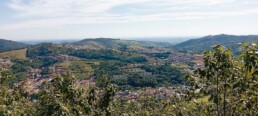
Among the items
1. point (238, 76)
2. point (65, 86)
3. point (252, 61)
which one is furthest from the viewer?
point (65, 86)

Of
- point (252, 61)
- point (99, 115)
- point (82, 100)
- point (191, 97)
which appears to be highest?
point (252, 61)

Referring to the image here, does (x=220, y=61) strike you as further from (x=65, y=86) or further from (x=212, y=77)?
(x=65, y=86)

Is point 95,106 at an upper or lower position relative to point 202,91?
lower

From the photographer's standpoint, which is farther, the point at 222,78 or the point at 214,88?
the point at 214,88

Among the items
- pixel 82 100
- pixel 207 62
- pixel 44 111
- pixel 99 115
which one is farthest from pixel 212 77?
pixel 99 115

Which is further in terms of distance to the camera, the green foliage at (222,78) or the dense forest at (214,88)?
the green foliage at (222,78)

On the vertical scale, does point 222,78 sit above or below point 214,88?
above

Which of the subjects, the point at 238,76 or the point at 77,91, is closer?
the point at 238,76

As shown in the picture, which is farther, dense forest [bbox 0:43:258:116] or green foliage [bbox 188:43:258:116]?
green foliage [bbox 188:43:258:116]

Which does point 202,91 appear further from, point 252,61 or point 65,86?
point 65,86

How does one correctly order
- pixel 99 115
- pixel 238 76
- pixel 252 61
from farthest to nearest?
pixel 99 115 < pixel 238 76 < pixel 252 61
